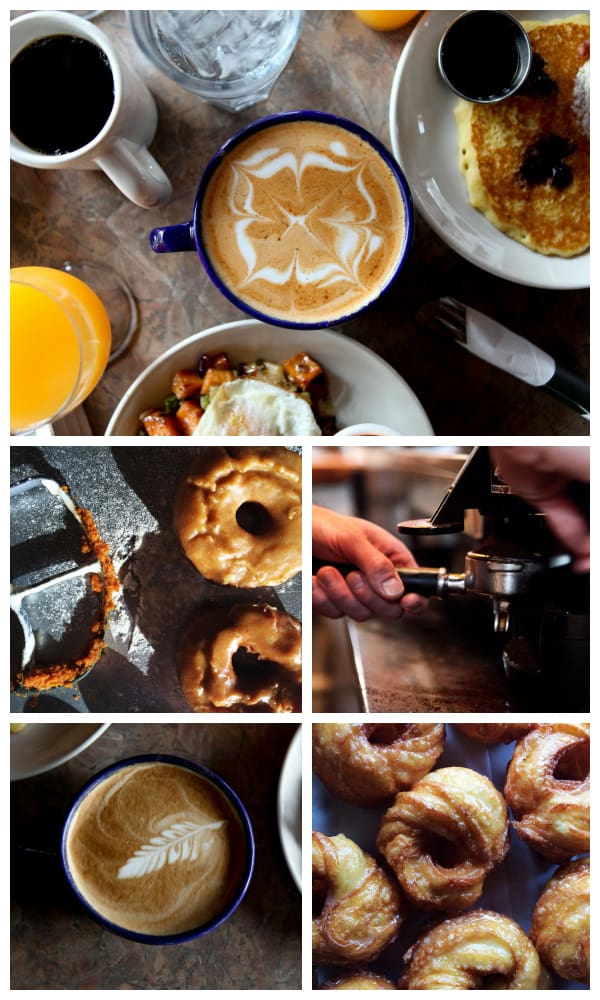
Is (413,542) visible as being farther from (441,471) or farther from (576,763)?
(576,763)

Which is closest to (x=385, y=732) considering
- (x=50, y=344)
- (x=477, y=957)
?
(x=477, y=957)

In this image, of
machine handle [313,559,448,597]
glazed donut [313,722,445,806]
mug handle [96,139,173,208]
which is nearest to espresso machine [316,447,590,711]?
machine handle [313,559,448,597]

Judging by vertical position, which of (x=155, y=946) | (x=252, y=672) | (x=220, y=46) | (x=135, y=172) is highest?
(x=220, y=46)

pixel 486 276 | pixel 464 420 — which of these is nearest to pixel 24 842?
pixel 464 420

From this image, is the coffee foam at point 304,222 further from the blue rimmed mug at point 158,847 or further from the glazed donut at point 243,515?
the blue rimmed mug at point 158,847

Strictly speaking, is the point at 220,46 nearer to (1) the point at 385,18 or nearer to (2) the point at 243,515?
(1) the point at 385,18

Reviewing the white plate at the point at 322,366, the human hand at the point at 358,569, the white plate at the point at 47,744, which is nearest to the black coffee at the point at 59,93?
the white plate at the point at 322,366
